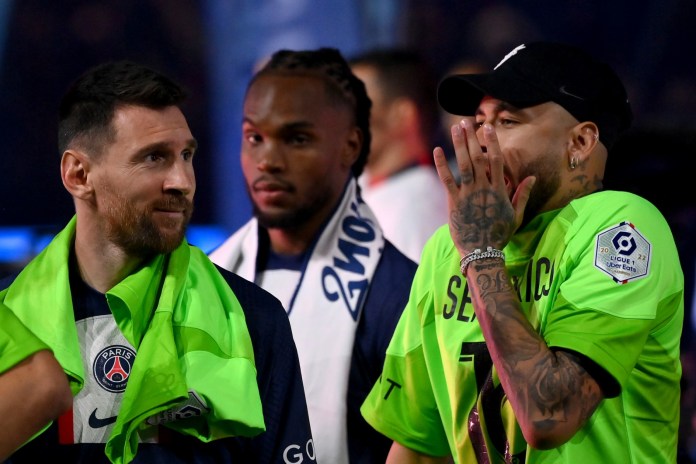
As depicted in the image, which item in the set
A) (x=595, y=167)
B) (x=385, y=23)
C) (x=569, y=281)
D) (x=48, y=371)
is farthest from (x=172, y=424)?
(x=385, y=23)

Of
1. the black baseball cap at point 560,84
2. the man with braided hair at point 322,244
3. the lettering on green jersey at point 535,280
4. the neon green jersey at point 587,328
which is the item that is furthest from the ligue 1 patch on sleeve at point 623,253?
the man with braided hair at point 322,244

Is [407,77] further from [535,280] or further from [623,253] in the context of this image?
[623,253]

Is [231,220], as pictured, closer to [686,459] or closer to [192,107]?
[192,107]

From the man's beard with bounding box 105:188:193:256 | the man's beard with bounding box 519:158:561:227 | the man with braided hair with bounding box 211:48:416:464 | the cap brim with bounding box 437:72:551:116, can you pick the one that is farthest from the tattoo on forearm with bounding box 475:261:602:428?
the man with braided hair with bounding box 211:48:416:464

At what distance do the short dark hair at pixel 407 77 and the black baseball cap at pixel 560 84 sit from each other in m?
1.16

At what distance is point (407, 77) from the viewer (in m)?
3.52

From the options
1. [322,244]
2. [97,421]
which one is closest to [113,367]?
[97,421]

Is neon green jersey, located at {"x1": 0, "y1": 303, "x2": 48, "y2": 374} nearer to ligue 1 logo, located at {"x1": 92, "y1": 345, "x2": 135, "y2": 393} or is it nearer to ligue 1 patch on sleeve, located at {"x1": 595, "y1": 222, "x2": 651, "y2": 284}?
ligue 1 logo, located at {"x1": 92, "y1": 345, "x2": 135, "y2": 393}

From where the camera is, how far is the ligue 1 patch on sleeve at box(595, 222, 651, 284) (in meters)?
2.03

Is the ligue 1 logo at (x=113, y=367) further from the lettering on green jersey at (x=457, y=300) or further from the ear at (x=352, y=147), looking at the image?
the ear at (x=352, y=147)

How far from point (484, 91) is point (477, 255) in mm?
332

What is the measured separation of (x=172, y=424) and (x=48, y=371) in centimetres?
37

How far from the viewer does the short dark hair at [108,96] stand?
2.20 metres

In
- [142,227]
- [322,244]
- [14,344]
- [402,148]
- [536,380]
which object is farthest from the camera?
[402,148]
